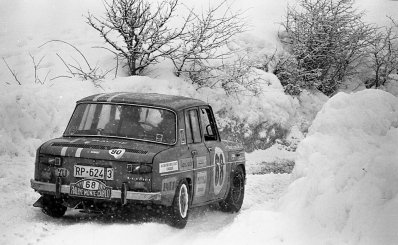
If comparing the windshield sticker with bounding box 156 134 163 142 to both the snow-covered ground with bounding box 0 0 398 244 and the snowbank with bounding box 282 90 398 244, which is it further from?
the snowbank with bounding box 282 90 398 244

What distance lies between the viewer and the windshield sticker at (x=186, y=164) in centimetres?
901

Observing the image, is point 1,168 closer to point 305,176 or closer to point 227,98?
point 305,176

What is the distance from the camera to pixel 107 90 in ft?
53.5

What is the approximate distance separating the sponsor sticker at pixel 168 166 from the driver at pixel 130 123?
674mm

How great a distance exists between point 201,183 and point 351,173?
257 cm

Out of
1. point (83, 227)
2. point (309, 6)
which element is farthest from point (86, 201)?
point (309, 6)

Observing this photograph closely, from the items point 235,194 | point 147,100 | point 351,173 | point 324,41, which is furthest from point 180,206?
point 324,41

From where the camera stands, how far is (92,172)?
8.52 meters

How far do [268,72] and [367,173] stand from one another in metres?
15.3

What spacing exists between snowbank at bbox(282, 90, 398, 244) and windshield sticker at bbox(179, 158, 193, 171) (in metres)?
1.30

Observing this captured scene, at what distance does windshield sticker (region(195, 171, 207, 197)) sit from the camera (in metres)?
9.52

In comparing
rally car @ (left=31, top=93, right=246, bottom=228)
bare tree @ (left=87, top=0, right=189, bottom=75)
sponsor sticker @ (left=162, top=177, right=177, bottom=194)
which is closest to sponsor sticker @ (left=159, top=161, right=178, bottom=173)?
rally car @ (left=31, top=93, right=246, bottom=228)

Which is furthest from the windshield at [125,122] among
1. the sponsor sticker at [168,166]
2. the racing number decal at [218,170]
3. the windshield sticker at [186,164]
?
the racing number decal at [218,170]

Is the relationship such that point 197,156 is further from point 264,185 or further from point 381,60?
point 381,60
